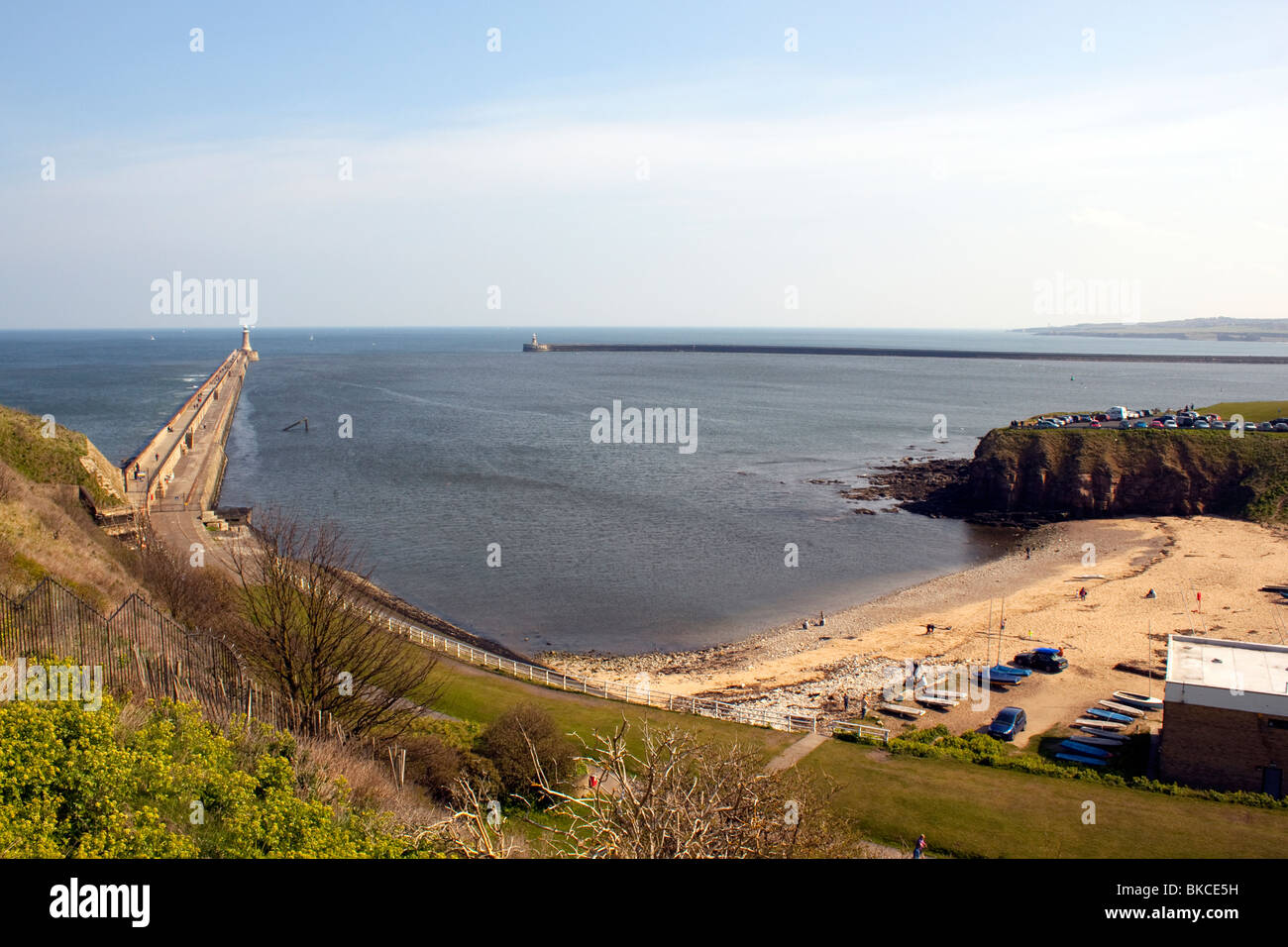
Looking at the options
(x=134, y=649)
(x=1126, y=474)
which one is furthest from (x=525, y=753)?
(x=1126, y=474)

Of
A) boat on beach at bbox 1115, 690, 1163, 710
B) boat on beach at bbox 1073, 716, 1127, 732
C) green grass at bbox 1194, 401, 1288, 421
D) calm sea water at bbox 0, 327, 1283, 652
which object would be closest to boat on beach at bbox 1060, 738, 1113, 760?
boat on beach at bbox 1073, 716, 1127, 732

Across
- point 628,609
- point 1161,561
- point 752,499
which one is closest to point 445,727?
point 628,609

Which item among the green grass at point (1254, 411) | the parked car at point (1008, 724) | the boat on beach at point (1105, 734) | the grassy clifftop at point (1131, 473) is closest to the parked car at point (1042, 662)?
the parked car at point (1008, 724)

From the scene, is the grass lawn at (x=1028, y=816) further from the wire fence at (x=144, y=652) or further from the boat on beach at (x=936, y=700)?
the wire fence at (x=144, y=652)

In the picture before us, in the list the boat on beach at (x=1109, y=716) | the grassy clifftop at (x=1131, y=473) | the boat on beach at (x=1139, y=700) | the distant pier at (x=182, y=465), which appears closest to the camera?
the boat on beach at (x=1109, y=716)

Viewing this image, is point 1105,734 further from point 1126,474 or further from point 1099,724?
point 1126,474
